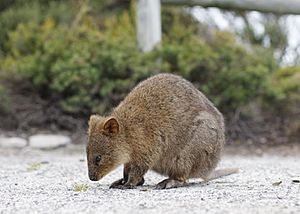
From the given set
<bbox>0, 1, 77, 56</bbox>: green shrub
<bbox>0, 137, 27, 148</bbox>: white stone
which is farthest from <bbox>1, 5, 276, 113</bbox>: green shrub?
<bbox>0, 1, 77, 56</bbox>: green shrub

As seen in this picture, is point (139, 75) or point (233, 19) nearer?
point (139, 75)

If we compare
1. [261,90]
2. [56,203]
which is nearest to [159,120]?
[56,203]

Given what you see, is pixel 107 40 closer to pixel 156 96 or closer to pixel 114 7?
pixel 114 7

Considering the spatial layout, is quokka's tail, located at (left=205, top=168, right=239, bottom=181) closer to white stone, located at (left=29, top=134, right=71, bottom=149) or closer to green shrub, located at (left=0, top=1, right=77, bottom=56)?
white stone, located at (left=29, top=134, right=71, bottom=149)

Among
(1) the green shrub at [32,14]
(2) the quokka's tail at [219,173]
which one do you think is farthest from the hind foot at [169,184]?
(1) the green shrub at [32,14]

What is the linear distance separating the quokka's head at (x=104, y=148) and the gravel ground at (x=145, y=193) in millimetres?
194

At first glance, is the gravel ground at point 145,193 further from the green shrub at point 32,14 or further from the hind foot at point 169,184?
the green shrub at point 32,14

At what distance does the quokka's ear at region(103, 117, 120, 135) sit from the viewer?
6254 millimetres

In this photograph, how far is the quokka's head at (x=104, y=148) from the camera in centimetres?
627

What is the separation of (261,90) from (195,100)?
6.26 metres

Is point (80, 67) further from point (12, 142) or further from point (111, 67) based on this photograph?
point (12, 142)

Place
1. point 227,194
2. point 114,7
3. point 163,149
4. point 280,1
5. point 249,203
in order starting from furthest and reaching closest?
point 114,7 < point 280,1 < point 163,149 < point 227,194 < point 249,203

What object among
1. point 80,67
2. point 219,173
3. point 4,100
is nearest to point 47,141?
Answer: point 4,100

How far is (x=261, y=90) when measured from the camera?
41.6 feet
